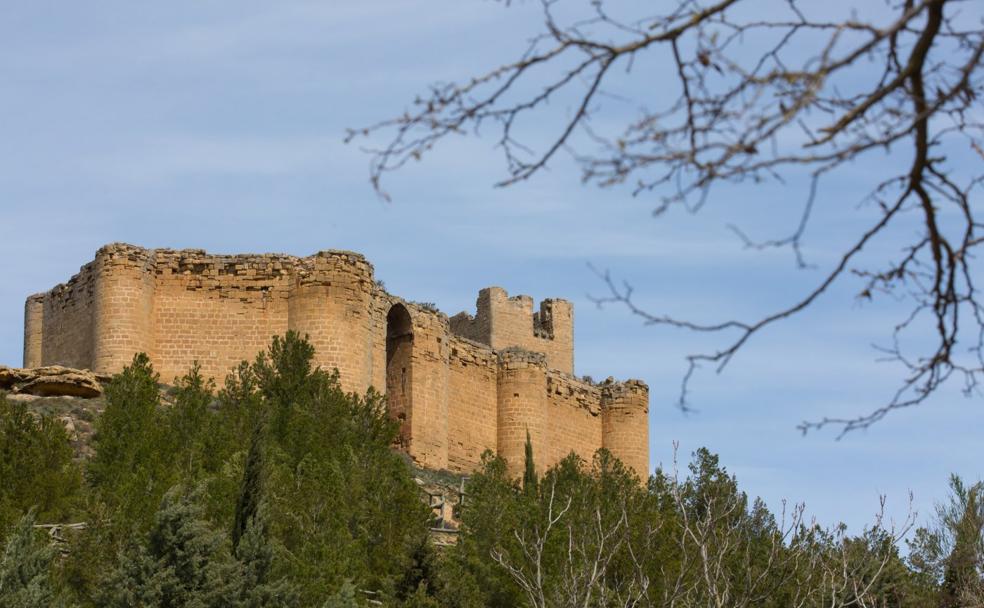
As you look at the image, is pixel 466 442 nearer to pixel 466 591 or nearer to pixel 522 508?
pixel 522 508

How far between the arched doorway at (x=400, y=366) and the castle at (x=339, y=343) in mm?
23

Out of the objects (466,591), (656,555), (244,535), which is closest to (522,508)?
(656,555)

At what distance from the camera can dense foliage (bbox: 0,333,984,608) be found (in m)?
18.6

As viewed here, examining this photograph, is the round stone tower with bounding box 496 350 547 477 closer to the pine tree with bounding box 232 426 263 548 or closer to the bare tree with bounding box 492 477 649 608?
the bare tree with bounding box 492 477 649 608

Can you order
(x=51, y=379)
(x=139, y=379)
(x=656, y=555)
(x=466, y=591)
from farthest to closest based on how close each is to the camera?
(x=51, y=379) → (x=139, y=379) → (x=656, y=555) → (x=466, y=591)

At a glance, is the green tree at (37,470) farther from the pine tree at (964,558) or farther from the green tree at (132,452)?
the pine tree at (964,558)

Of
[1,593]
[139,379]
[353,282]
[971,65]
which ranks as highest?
[353,282]

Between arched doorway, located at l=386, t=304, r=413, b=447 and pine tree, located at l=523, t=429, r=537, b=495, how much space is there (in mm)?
2129

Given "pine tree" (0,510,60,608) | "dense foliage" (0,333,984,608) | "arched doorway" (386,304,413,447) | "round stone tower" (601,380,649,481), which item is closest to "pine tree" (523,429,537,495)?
"dense foliage" (0,333,984,608)

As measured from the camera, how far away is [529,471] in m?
30.0

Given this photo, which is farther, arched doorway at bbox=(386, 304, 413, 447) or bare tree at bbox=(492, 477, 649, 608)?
arched doorway at bbox=(386, 304, 413, 447)

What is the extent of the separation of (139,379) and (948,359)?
22714 mm

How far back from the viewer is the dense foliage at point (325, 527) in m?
18.6

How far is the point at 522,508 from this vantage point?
2423 cm
